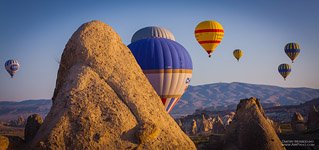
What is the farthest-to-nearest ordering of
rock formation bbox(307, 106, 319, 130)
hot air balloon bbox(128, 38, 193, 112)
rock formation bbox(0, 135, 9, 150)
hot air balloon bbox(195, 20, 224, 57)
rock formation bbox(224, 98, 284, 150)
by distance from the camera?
hot air balloon bbox(195, 20, 224, 57) → hot air balloon bbox(128, 38, 193, 112) → rock formation bbox(307, 106, 319, 130) → rock formation bbox(224, 98, 284, 150) → rock formation bbox(0, 135, 9, 150)

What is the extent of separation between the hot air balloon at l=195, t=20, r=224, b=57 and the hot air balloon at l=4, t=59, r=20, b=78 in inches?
1673

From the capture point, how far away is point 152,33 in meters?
50.3

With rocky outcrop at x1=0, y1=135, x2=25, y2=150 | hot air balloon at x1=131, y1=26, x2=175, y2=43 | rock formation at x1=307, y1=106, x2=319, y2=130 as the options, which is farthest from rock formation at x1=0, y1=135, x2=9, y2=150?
hot air balloon at x1=131, y1=26, x2=175, y2=43

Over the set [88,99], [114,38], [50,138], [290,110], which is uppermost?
[114,38]

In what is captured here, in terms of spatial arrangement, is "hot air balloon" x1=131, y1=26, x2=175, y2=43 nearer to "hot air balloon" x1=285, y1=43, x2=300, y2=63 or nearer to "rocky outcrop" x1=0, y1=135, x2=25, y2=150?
"hot air balloon" x1=285, y1=43, x2=300, y2=63

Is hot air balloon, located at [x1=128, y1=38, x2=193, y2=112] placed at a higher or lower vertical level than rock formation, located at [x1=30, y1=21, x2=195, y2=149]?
lower

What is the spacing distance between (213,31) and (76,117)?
4162cm

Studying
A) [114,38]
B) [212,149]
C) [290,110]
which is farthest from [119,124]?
[290,110]

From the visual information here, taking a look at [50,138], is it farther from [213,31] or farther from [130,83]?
[213,31]

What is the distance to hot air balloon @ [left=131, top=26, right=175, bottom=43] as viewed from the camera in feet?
165

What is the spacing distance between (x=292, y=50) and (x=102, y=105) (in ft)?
196

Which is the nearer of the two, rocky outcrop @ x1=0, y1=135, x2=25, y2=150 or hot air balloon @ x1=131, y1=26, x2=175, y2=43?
rocky outcrop @ x1=0, y1=135, x2=25, y2=150

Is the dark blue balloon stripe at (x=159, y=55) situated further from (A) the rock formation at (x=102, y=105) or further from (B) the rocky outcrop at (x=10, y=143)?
(B) the rocky outcrop at (x=10, y=143)

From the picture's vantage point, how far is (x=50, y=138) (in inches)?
393
